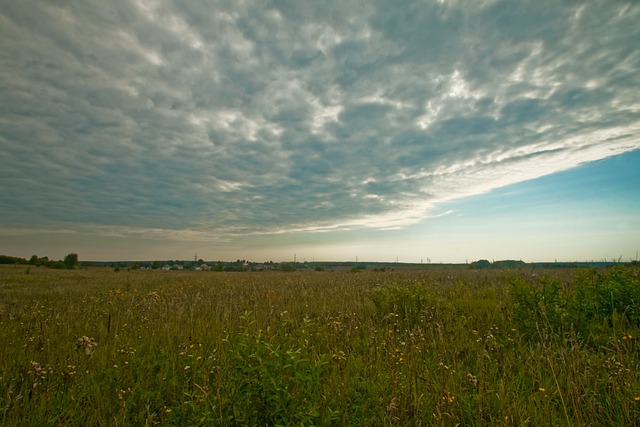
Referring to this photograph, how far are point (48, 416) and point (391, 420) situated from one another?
3420mm

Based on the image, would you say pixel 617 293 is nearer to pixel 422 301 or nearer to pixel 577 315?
pixel 577 315

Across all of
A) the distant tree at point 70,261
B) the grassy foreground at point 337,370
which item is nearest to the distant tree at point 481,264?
the grassy foreground at point 337,370

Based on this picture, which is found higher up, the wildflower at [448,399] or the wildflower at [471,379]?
the wildflower at [471,379]

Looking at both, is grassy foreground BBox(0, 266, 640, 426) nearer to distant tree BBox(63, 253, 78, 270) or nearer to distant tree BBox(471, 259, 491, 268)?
distant tree BBox(471, 259, 491, 268)

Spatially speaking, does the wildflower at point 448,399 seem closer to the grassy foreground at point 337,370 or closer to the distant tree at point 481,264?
the grassy foreground at point 337,370

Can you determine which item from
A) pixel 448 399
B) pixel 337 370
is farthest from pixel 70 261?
pixel 448 399

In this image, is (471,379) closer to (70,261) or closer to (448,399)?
(448,399)

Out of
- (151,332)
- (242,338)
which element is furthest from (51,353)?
(242,338)

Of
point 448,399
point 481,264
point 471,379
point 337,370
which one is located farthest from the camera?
point 481,264

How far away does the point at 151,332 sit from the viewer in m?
5.68

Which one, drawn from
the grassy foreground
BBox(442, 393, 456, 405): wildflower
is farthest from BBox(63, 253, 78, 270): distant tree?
BBox(442, 393, 456, 405): wildflower

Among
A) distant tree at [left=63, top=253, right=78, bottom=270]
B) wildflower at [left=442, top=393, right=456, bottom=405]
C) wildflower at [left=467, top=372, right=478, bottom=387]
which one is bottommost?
wildflower at [left=442, top=393, right=456, bottom=405]

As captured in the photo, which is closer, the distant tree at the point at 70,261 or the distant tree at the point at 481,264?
the distant tree at the point at 481,264

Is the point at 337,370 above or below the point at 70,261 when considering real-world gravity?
below
